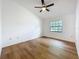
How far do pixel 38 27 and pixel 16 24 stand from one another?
8.81 feet

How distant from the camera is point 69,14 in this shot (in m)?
5.66

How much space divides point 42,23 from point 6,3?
411cm

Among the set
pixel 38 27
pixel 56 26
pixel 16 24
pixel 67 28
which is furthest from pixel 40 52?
pixel 38 27

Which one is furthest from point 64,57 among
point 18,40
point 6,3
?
point 6,3

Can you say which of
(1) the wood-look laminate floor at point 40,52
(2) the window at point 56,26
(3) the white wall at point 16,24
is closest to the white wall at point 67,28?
(2) the window at point 56,26

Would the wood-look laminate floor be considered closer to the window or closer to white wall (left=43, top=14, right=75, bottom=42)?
white wall (left=43, top=14, right=75, bottom=42)

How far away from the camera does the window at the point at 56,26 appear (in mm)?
6453

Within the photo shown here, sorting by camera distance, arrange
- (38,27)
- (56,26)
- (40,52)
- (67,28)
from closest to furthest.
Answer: (40,52)
(67,28)
(56,26)
(38,27)

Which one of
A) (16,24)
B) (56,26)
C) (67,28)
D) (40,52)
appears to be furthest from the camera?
(56,26)

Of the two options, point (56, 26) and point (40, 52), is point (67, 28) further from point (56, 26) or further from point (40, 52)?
point (40, 52)

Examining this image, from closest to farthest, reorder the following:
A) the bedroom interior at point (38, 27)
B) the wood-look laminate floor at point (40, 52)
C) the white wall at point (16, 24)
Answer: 1. the wood-look laminate floor at point (40, 52)
2. the bedroom interior at point (38, 27)
3. the white wall at point (16, 24)

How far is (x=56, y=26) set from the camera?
22.5 feet

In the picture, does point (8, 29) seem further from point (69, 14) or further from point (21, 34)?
point (69, 14)

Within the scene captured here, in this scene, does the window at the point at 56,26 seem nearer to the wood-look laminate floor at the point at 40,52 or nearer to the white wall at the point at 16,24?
the white wall at the point at 16,24
